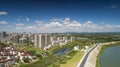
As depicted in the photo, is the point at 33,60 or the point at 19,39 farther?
the point at 19,39

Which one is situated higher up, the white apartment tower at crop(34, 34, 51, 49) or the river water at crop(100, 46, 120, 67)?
the white apartment tower at crop(34, 34, 51, 49)

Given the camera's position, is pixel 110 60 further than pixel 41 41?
No

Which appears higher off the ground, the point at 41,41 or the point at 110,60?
the point at 41,41

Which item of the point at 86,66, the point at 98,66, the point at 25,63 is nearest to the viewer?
the point at 86,66

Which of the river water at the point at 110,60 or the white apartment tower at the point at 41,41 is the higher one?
the white apartment tower at the point at 41,41

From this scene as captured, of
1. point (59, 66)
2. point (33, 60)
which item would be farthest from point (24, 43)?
point (59, 66)

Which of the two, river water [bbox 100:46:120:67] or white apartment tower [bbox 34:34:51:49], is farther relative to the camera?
white apartment tower [bbox 34:34:51:49]

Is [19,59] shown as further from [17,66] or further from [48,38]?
[48,38]

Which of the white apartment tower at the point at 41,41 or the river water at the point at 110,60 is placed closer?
the river water at the point at 110,60

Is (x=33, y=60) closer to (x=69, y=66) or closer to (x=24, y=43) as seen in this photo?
(x=69, y=66)

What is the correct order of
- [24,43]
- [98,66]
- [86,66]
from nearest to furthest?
[86,66], [98,66], [24,43]
